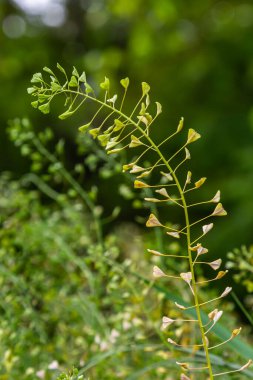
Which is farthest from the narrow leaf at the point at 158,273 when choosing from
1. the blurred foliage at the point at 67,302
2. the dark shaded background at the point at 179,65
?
the dark shaded background at the point at 179,65

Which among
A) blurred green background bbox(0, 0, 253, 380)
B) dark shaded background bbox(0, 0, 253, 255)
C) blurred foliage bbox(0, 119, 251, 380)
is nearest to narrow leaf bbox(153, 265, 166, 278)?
blurred foliage bbox(0, 119, 251, 380)

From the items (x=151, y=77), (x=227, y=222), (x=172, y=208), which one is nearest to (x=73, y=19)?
(x=151, y=77)

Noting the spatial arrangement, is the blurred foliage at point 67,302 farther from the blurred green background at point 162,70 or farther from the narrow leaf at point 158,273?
the blurred green background at point 162,70

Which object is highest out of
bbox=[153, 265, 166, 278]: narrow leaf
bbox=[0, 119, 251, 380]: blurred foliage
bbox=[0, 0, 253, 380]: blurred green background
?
bbox=[153, 265, 166, 278]: narrow leaf

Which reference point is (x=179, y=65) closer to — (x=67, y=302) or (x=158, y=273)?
(x=67, y=302)

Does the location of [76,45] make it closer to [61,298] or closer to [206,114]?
[206,114]

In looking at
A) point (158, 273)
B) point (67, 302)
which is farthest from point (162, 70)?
point (158, 273)

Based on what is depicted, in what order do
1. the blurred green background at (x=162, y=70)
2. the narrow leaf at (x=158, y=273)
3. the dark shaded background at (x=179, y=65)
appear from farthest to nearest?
1. the dark shaded background at (x=179, y=65)
2. the blurred green background at (x=162, y=70)
3. the narrow leaf at (x=158, y=273)

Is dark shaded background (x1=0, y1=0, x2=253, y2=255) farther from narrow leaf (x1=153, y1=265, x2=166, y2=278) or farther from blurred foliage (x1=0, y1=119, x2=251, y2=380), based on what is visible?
narrow leaf (x1=153, y1=265, x2=166, y2=278)
